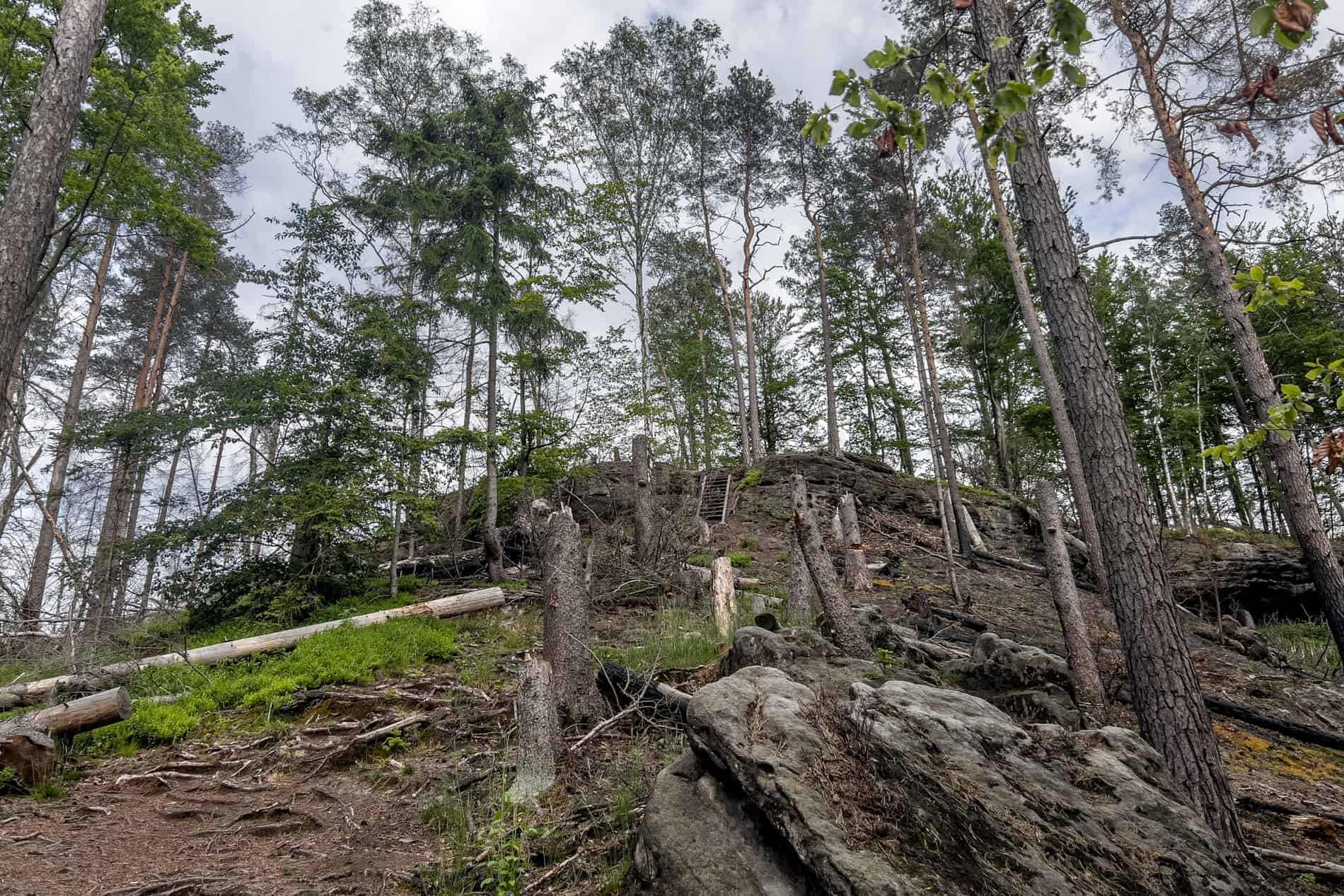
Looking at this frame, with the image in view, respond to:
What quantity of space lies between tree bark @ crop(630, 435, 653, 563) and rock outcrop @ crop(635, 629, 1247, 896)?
7.65 meters

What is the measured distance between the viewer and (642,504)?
1142 cm

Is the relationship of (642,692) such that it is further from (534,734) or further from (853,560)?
(853,560)

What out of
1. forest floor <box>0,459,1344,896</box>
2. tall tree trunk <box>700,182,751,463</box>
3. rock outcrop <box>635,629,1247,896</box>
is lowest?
forest floor <box>0,459,1344,896</box>

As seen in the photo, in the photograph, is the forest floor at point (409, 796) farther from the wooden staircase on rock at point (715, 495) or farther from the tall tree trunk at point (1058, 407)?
the wooden staircase on rock at point (715, 495)

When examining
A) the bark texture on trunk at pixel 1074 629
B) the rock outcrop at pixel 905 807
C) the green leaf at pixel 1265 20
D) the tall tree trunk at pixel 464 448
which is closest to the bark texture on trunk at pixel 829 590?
the bark texture on trunk at pixel 1074 629

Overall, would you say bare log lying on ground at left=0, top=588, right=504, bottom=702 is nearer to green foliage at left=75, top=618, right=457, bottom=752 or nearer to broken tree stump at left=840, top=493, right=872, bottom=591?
green foliage at left=75, top=618, right=457, bottom=752

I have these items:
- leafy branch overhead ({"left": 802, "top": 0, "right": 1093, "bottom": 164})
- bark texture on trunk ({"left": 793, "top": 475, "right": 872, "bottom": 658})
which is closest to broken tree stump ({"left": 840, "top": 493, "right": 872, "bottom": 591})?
bark texture on trunk ({"left": 793, "top": 475, "right": 872, "bottom": 658})

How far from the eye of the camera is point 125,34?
11.7 meters

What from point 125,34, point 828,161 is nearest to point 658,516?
point 125,34

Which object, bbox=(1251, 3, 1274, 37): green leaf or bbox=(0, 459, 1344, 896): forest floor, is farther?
bbox=(0, 459, 1344, 896): forest floor

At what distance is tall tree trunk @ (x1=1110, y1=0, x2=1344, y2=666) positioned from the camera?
276 inches

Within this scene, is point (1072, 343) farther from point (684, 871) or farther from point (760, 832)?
point (684, 871)

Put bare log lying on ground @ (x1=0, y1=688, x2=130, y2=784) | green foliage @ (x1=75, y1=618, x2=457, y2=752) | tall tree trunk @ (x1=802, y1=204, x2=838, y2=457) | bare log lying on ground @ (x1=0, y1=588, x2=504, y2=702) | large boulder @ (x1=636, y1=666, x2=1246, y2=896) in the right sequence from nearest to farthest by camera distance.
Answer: large boulder @ (x1=636, y1=666, x2=1246, y2=896)
bare log lying on ground @ (x1=0, y1=688, x2=130, y2=784)
green foliage @ (x1=75, y1=618, x2=457, y2=752)
bare log lying on ground @ (x1=0, y1=588, x2=504, y2=702)
tall tree trunk @ (x1=802, y1=204, x2=838, y2=457)

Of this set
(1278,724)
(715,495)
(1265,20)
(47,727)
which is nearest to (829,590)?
(1278,724)
